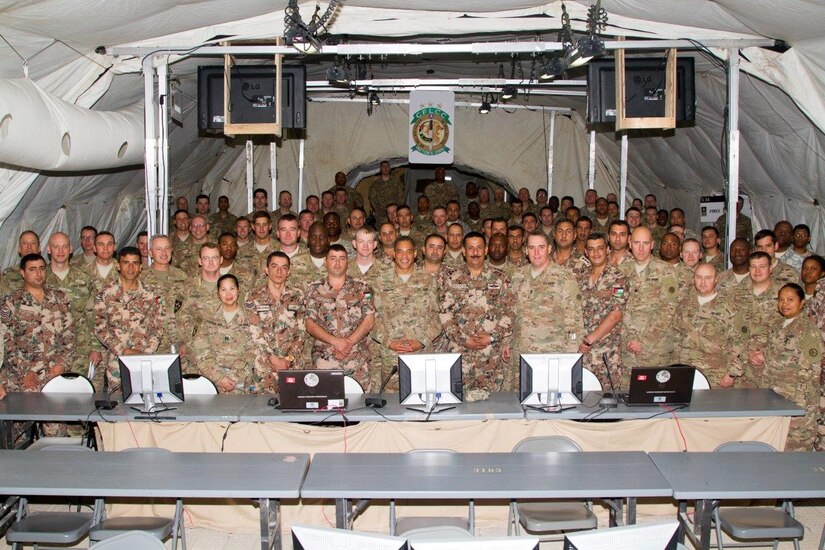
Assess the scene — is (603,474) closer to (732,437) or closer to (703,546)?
(703,546)

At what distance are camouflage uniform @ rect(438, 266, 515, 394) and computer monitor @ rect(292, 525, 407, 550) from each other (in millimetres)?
2976

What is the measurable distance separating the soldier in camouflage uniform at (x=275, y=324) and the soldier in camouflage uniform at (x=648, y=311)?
247 centimetres

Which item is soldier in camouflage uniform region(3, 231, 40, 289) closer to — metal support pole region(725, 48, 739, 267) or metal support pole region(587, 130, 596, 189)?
metal support pole region(725, 48, 739, 267)

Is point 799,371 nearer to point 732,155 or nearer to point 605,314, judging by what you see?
point 605,314

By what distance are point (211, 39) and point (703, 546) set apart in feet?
17.0

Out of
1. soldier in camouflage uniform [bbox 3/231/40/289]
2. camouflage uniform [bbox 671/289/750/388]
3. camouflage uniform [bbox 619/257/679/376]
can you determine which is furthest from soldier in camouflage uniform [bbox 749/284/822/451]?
soldier in camouflage uniform [bbox 3/231/40/289]

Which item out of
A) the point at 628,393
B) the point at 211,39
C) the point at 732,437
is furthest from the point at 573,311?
the point at 211,39

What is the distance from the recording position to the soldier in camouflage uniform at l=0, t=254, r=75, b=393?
5336 mm

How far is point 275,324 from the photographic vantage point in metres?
5.21

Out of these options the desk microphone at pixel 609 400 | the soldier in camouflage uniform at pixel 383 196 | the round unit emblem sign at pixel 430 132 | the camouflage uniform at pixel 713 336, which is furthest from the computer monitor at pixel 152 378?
the soldier in camouflage uniform at pixel 383 196

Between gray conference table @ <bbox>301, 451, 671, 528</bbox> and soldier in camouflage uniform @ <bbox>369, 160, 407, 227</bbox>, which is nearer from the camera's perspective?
gray conference table @ <bbox>301, 451, 671, 528</bbox>

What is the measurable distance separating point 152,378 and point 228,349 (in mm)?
737

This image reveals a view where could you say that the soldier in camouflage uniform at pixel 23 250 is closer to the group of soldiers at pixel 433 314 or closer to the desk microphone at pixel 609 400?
the group of soldiers at pixel 433 314

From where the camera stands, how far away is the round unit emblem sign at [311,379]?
4363 mm
